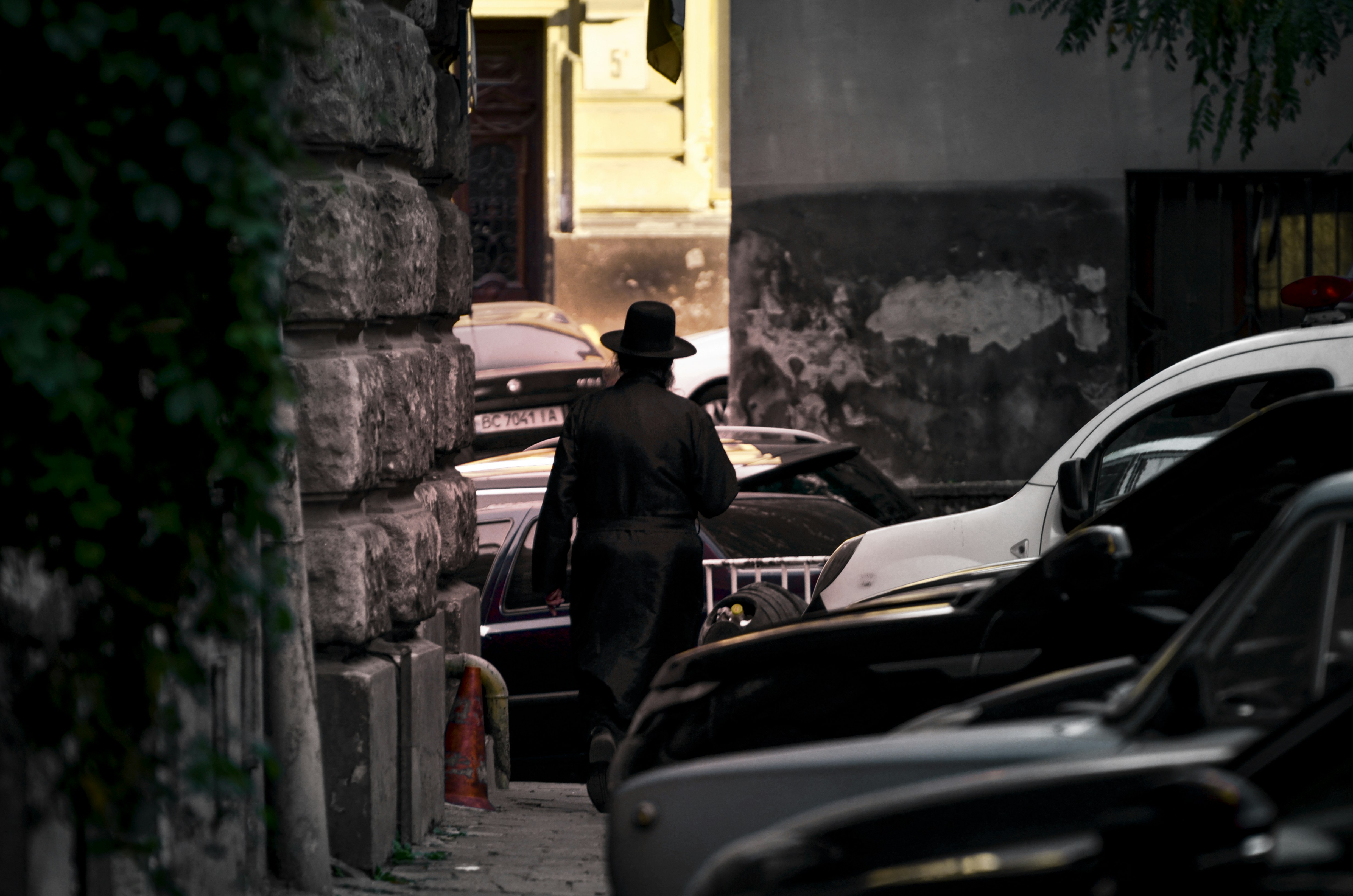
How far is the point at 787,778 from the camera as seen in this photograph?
2631 millimetres

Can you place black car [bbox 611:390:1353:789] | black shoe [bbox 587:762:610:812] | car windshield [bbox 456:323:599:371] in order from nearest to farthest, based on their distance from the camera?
black car [bbox 611:390:1353:789]
black shoe [bbox 587:762:610:812]
car windshield [bbox 456:323:599:371]

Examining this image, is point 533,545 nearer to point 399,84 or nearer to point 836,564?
point 836,564

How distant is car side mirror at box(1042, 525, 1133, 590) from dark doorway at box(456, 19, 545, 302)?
15.4 metres

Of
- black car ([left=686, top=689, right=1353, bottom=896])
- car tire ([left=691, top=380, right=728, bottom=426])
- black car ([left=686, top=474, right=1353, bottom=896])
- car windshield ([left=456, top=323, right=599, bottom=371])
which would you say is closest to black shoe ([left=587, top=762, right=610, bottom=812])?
black car ([left=686, top=474, right=1353, bottom=896])

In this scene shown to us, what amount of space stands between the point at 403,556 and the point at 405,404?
0.51 m

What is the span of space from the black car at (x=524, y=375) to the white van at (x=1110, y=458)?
714cm

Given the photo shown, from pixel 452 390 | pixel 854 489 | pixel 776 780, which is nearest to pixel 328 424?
pixel 452 390

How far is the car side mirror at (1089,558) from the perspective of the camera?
3.39m

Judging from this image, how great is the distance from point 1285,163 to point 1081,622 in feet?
28.3

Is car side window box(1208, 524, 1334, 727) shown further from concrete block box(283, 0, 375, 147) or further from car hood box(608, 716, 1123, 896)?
concrete block box(283, 0, 375, 147)

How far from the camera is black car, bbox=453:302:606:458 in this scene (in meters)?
13.5

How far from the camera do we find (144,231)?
2.53m

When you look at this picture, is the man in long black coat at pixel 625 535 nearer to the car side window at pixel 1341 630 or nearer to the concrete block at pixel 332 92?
the concrete block at pixel 332 92

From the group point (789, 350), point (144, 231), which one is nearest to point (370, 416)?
point (144, 231)
